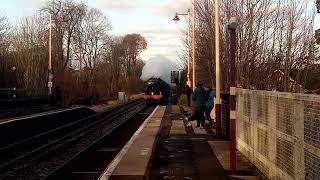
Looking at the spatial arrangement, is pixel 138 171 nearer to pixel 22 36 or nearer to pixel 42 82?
pixel 42 82

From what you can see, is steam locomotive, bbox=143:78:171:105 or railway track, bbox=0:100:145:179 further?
steam locomotive, bbox=143:78:171:105

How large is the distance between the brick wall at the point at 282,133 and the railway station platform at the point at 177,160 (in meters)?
0.57

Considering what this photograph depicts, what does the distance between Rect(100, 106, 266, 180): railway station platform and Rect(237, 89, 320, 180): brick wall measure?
569 millimetres

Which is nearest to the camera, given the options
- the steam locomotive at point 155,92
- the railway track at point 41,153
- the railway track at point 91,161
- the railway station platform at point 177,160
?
the railway station platform at point 177,160

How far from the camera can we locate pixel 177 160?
13328 millimetres

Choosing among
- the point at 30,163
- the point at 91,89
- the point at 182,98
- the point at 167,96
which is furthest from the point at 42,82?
the point at 30,163

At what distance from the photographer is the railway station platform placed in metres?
11.1

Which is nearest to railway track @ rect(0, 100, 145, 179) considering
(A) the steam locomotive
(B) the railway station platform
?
(B) the railway station platform

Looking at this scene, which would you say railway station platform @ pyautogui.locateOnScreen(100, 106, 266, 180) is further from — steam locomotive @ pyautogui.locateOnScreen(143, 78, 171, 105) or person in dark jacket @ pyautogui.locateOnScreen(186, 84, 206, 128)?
steam locomotive @ pyautogui.locateOnScreen(143, 78, 171, 105)

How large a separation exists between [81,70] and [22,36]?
11267mm

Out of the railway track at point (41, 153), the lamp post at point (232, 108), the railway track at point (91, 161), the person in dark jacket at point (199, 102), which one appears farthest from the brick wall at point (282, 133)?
the person in dark jacket at point (199, 102)

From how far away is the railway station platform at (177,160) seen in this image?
11055 millimetres

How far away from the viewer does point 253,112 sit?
12.1 m

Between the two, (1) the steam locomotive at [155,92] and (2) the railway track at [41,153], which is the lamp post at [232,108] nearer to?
(2) the railway track at [41,153]
